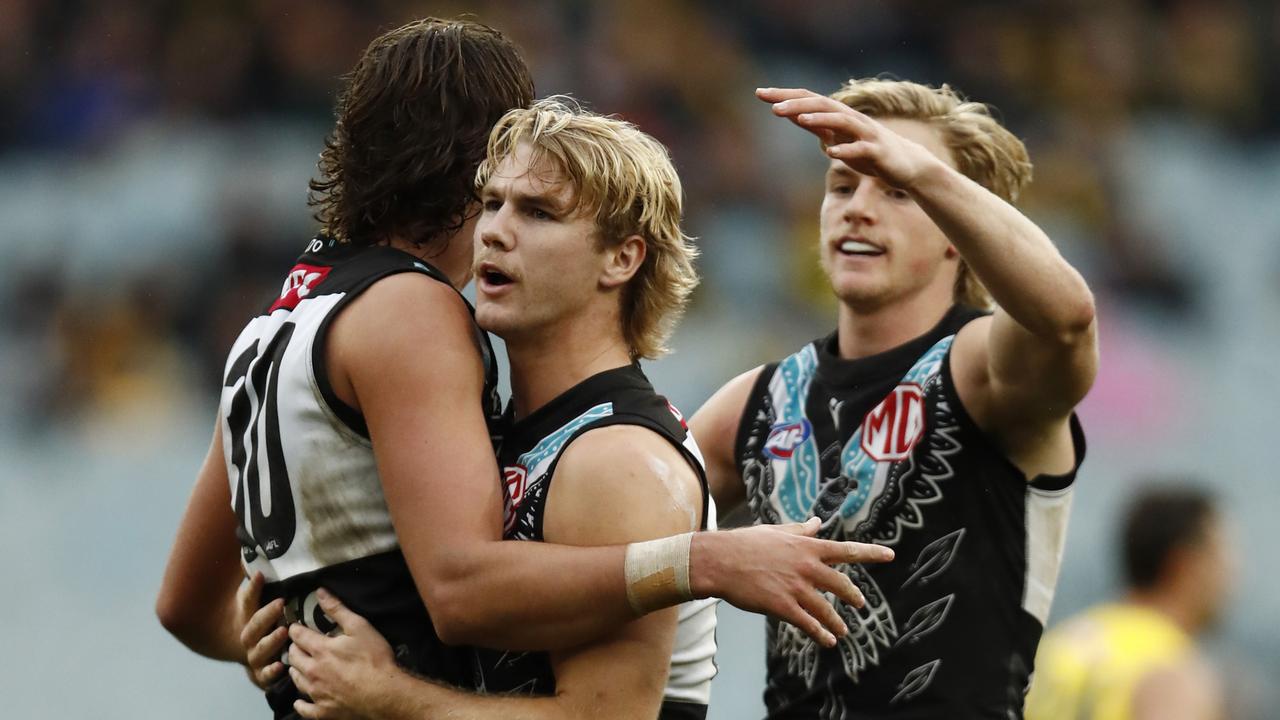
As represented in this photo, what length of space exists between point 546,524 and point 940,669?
4.34 feet

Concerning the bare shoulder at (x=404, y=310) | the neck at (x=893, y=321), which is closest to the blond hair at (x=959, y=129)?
the neck at (x=893, y=321)

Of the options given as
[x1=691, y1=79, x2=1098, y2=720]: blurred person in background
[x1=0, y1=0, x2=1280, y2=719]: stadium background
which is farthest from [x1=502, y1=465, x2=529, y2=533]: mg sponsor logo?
[x1=0, y1=0, x2=1280, y2=719]: stadium background

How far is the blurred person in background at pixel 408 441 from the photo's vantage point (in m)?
3.37

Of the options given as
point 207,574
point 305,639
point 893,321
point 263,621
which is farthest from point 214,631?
point 893,321

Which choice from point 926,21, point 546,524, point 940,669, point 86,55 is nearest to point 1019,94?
point 926,21

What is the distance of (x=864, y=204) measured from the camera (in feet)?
15.1

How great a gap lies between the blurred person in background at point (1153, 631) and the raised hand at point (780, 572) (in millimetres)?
2499

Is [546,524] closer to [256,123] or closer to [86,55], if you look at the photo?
[256,123]

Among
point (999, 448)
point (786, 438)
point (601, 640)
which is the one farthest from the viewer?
point (786, 438)

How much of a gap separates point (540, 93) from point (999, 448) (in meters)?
7.52

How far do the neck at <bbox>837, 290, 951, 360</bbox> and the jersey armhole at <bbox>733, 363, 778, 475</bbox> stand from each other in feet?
0.99

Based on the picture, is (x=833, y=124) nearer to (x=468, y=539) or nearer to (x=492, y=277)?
(x=492, y=277)

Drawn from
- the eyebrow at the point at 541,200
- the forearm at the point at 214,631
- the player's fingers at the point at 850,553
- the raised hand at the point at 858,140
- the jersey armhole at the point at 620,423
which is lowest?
the forearm at the point at 214,631

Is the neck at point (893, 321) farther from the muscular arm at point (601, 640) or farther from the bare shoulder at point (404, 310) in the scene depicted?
the bare shoulder at point (404, 310)
